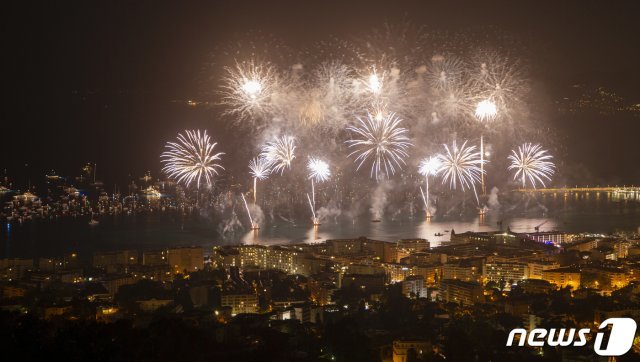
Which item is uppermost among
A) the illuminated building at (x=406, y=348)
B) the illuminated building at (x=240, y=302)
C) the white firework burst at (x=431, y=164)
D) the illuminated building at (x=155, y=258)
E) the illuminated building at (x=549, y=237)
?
the white firework burst at (x=431, y=164)

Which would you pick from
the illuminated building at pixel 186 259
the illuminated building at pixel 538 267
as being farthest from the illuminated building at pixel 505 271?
the illuminated building at pixel 186 259

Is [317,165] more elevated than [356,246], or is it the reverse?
[317,165]

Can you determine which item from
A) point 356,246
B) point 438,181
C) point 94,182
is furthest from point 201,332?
point 94,182

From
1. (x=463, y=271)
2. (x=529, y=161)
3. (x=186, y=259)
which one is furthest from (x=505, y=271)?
(x=529, y=161)

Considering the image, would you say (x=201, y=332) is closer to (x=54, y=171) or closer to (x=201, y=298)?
(x=201, y=298)

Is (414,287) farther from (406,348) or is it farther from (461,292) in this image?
(406,348)

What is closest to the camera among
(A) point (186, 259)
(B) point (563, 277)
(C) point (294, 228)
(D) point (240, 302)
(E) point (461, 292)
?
(D) point (240, 302)

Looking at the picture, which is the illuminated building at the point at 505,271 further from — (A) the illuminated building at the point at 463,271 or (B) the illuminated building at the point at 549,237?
(B) the illuminated building at the point at 549,237

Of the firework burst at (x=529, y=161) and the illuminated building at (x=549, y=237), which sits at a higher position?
the firework burst at (x=529, y=161)
